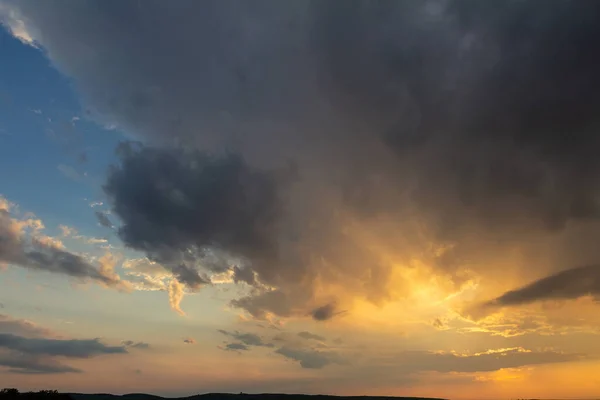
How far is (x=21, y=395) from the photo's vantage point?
104 metres

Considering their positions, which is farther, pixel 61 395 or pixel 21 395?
pixel 61 395

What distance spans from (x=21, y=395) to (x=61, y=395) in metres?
9.14

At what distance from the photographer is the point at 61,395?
4375 inches
